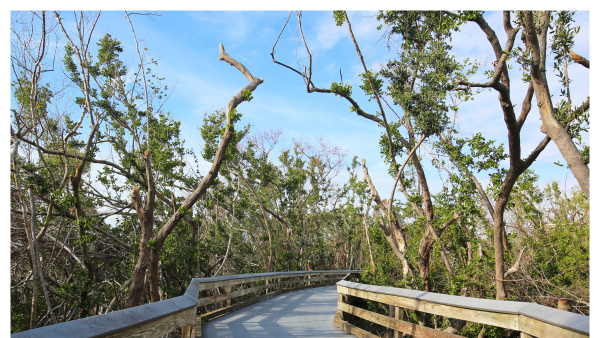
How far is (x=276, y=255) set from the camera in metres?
21.3

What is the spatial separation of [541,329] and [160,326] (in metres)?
2.74

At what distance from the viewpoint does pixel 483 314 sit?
11.2 ft

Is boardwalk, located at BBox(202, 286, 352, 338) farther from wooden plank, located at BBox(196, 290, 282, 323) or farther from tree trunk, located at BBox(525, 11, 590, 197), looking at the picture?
tree trunk, located at BBox(525, 11, 590, 197)

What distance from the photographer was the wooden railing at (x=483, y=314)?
2.43m

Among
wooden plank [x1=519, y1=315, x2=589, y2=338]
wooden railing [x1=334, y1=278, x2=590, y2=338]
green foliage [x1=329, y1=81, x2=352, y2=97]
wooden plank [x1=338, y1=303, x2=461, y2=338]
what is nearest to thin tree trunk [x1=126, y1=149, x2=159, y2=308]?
green foliage [x1=329, y1=81, x2=352, y2=97]

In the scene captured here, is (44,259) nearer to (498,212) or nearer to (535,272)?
(498,212)

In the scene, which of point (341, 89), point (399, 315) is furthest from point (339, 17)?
point (399, 315)

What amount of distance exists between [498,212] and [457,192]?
149 cm

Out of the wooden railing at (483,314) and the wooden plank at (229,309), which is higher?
the wooden railing at (483,314)

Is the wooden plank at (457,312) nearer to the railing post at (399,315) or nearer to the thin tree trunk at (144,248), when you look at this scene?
the railing post at (399,315)

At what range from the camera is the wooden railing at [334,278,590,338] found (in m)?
2.43

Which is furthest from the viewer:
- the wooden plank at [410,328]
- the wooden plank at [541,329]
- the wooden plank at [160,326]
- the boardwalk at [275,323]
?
the boardwalk at [275,323]

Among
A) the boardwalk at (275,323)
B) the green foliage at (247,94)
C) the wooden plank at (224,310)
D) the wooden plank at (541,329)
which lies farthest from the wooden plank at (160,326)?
the green foliage at (247,94)

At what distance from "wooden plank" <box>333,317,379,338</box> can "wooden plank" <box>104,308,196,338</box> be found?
9.12 ft
